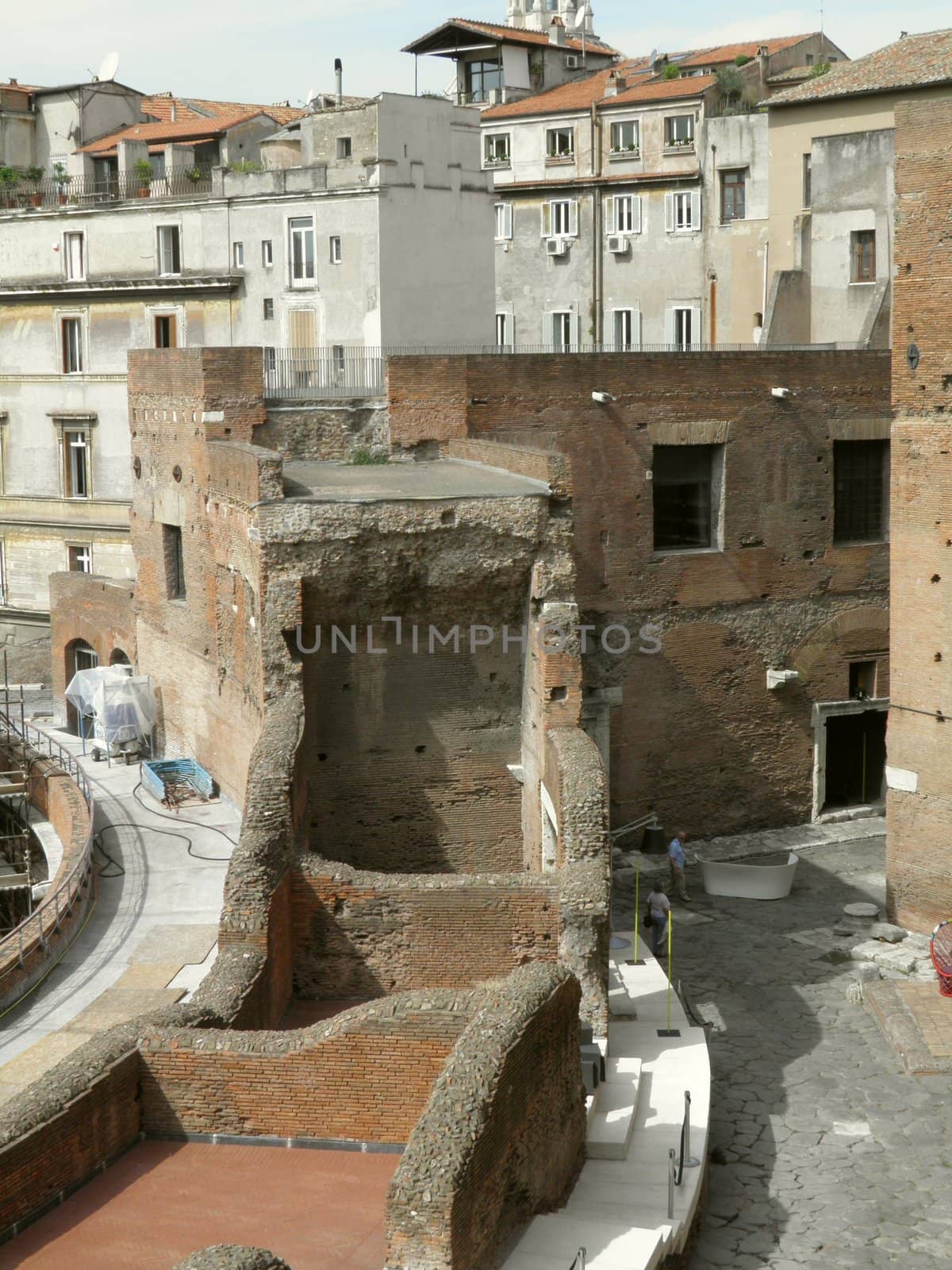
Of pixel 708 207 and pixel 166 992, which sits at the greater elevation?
pixel 708 207

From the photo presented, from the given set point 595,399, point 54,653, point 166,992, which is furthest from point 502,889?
point 54,653

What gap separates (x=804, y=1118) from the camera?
12641mm

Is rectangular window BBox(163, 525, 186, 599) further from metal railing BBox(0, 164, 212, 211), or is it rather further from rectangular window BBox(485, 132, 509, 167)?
rectangular window BBox(485, 132, 509, 167)

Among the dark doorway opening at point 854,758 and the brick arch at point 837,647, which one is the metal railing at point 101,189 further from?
the dark doorway opening at point 854,758

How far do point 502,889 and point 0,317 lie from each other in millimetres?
23775

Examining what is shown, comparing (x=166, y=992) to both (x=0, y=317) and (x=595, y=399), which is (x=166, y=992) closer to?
(x=595, y=399)

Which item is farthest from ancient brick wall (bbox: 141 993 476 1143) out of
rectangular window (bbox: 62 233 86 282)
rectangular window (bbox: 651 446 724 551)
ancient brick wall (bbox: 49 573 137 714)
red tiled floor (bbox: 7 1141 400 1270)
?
rectangular window (bbox: 62 233 86 282)

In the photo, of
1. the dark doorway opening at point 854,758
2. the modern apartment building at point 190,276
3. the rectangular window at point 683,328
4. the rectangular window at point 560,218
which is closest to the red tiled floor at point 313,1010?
the dark doorway opening at point 854,758

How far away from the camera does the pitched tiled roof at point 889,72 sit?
82.9 ft

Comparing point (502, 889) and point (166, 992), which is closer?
point (502, 889)

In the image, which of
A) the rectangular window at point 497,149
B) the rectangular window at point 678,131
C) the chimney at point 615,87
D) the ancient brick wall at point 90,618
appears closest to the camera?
the ancient brick wall at point 90,618

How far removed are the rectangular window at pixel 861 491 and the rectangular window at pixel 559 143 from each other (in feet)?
60.1

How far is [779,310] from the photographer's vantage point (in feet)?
83.9

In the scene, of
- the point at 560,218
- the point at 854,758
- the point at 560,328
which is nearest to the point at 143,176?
the point at 560,218
